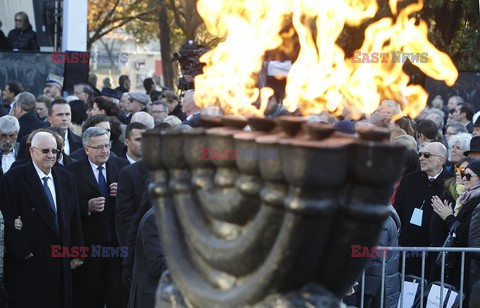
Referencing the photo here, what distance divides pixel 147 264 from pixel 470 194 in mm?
3063

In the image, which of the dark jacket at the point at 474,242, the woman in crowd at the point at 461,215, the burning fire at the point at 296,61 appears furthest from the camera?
the woman in crowd at the point at 461,215

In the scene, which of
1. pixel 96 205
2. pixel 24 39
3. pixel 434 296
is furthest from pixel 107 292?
pixel 24 39

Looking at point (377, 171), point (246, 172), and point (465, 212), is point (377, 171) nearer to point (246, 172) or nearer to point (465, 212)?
point (246, 172)

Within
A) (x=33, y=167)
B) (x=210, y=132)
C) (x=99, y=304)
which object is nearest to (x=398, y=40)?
(x=210, y=132)

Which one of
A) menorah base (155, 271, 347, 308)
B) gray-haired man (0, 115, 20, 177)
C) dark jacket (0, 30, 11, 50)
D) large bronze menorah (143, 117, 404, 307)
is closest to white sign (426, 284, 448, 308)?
large bronze menorah (143, 117, 404, 307)

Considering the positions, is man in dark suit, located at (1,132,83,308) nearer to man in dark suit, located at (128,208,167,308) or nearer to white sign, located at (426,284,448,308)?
man in dark suit, located at (128,208,167,308)

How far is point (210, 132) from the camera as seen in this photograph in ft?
12.7

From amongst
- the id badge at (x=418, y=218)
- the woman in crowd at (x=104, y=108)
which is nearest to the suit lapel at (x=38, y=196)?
the id badge at (x=418, y=218)

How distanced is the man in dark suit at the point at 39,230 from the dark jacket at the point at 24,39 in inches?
499

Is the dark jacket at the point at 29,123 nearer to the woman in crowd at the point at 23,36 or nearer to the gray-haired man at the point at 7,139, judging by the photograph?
the gray-haired man at the point at 7,139

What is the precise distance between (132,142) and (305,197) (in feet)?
20.8

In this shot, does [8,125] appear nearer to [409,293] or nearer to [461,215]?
[409,293]

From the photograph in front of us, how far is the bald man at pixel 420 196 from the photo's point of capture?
353 inches

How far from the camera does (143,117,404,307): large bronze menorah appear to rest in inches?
132
